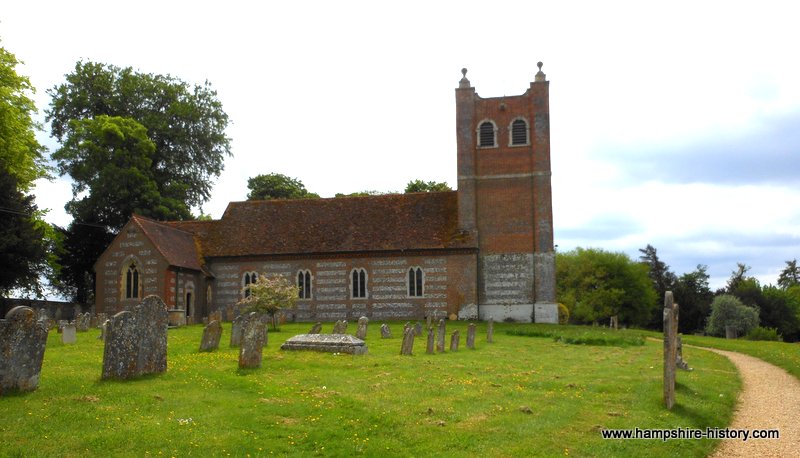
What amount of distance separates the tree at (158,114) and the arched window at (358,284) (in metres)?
17.0

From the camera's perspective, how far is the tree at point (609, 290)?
5916cm

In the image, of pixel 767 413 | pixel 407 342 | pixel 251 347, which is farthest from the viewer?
pixel 407 342

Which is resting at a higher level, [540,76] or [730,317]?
[540,76]

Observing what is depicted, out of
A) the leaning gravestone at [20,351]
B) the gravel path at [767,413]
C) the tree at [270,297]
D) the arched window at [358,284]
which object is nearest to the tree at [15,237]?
the tree at [270,297]

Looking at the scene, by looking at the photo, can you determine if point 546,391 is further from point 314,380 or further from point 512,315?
point 512,315

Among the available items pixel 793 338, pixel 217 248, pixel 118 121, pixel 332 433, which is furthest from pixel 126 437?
pixel 793 338

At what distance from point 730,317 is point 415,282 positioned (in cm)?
3207

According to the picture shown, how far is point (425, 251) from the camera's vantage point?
39.7m

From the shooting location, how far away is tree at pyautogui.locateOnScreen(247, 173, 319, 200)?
204 feet

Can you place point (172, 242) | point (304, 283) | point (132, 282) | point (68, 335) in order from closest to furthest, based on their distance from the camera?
1. point (68, 335)
2. point (132, 282)
3. point (172, 242)
4. point (304, 283)

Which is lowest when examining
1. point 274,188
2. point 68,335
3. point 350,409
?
point 350,409

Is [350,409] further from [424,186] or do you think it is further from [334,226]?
[424,186]

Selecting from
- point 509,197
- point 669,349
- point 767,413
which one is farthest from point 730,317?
point 669,349

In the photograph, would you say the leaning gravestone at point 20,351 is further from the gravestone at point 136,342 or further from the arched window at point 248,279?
the arched window at point 248,279
